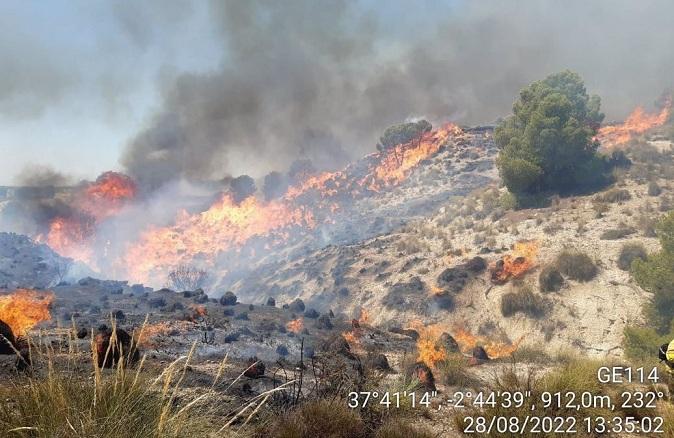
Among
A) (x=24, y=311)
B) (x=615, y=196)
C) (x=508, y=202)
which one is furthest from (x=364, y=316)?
(x=615, y=196)

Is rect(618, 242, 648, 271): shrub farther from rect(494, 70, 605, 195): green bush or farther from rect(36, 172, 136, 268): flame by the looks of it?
rect(36, 172, 136, 268): flame

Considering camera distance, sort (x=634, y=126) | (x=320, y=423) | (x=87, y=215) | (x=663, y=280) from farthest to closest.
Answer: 1. (x=87, y=215)
2. (x=634, y=126)
3. (x=663, y=280)
4. (x=320, y=423)

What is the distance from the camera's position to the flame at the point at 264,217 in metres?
65.7

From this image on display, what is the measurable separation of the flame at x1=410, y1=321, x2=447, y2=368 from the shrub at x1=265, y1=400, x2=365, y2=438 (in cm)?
873

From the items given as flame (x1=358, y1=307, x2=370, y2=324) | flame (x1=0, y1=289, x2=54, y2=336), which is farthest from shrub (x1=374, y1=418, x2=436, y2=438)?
flame (x1=358, y1=307, x2=370, y2=324)

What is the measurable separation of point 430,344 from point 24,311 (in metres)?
21.0

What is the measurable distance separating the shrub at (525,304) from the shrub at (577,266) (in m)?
2.49

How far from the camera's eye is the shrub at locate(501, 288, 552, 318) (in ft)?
70.3

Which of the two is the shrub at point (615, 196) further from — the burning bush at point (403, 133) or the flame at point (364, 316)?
the burning bush at point (403, 133)

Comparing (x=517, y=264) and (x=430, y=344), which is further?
(x=517, y=264)

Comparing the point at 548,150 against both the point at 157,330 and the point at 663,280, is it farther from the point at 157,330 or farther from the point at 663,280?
the point at 157,330

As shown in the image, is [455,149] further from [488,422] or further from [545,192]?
[488,422]

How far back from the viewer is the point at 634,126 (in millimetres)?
52750

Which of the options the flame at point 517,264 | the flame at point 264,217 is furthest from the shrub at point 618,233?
the flame at point 264,217
